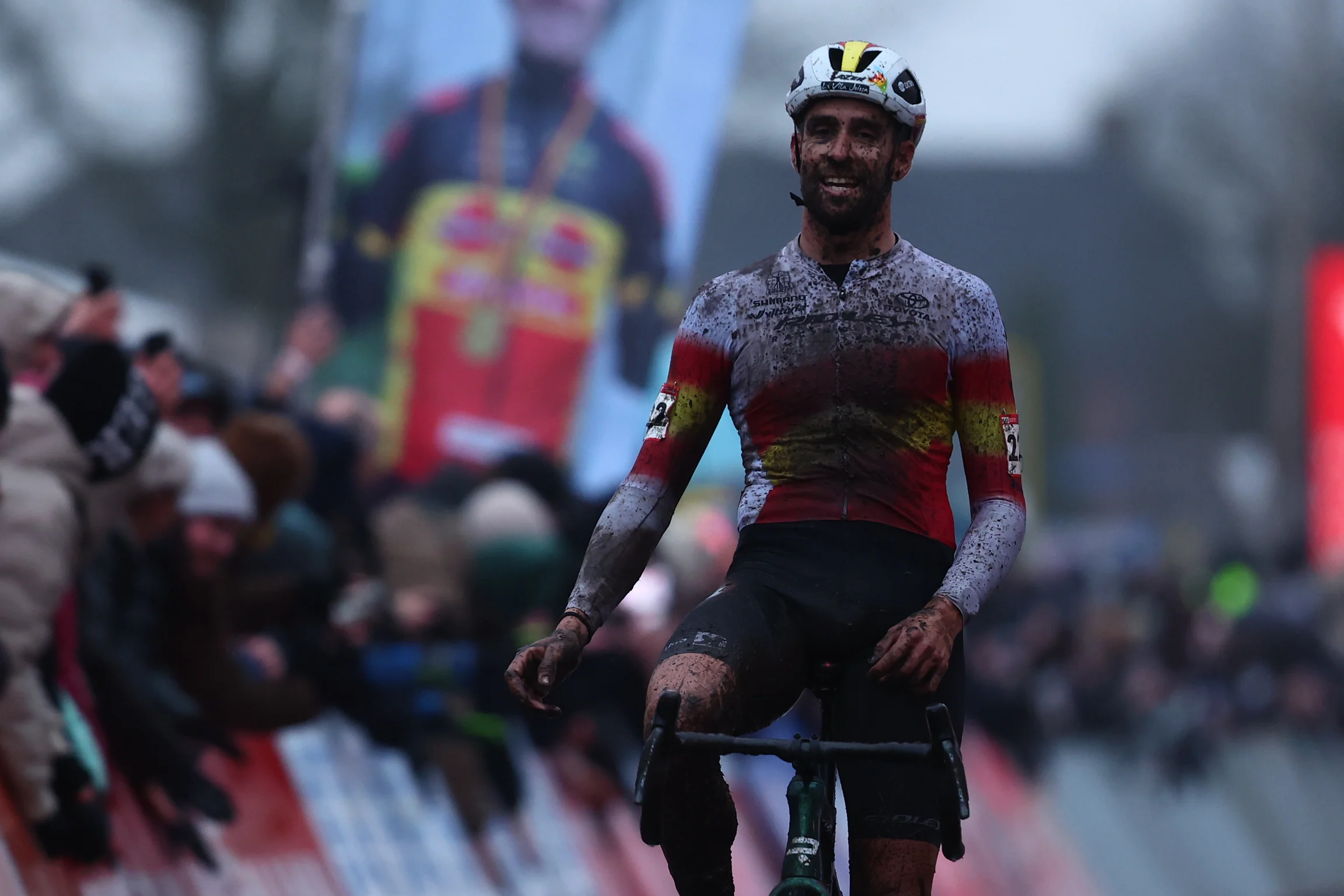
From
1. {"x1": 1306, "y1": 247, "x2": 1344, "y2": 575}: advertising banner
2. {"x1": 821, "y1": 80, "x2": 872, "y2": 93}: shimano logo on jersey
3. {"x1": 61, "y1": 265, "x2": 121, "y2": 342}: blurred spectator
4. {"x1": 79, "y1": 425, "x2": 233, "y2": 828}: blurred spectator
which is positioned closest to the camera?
{"x1": 821, "y1": 80, "x2": 872, "y2": 93}: shimano logo on jersey

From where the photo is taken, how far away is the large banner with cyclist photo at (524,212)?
42.4 ft

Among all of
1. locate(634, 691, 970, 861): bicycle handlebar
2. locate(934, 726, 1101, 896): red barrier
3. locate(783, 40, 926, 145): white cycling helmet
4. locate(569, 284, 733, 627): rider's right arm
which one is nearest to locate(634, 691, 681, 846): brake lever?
locate(634, 691, 970, 861): bicycle handlebar

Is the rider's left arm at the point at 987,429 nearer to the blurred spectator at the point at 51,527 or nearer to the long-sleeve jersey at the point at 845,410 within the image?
the long-sleeve jersey at the point at 845,410

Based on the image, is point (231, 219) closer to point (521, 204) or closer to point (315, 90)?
point (315, 90)

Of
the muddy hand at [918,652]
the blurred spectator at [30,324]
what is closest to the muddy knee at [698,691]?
the muddy hand at [918,652]

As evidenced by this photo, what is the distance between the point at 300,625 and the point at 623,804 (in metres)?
2.83

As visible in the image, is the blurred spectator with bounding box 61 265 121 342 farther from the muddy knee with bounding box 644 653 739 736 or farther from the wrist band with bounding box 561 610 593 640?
the muddy knee with bounding box 644 653 739 736

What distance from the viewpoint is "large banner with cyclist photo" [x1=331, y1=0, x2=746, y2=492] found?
42.4 feet

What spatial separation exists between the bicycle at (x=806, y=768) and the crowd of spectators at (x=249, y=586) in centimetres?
244

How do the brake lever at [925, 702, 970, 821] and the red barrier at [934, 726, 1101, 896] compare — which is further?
the red barrier at [934, 726, 1101, 896]

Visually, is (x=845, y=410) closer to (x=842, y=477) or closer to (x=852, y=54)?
(x=842, y=477)

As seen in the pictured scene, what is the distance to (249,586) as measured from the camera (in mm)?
10023

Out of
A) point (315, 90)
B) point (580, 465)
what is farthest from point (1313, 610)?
point (580, 465)

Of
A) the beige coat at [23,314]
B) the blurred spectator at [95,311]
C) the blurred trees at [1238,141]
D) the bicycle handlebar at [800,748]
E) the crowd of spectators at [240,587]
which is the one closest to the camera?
the bicycle handlebar at [800,748]
